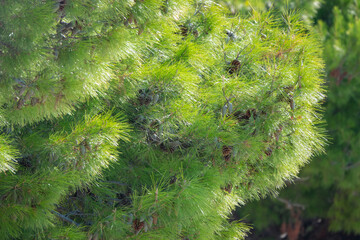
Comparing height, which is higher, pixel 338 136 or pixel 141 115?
pixel 141 115

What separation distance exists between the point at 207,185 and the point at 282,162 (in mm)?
339

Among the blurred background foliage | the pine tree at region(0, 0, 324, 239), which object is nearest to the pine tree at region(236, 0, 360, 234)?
the blurred background foliage

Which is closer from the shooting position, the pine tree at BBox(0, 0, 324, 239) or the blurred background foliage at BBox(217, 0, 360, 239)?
the pine tree at BBox(0, 0, 324, 239)

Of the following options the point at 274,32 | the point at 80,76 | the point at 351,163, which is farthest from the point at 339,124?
the point at 80,76

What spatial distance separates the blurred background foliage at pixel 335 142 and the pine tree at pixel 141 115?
116 cm

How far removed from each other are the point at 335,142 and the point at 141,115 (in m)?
2.09

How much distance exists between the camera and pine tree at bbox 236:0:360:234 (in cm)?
286

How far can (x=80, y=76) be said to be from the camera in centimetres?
109

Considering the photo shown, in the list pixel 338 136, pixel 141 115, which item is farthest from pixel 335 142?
pixel 141 115

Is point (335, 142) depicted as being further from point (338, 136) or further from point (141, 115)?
point (141, 115)

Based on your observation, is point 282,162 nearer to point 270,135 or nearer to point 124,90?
point 270,135

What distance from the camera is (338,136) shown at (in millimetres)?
3025

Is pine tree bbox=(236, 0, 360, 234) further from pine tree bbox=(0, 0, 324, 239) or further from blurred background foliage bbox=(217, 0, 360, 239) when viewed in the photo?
pine tree bbox=(0, 0, 324, 239)

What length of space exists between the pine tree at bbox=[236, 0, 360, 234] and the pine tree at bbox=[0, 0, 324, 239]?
54.7 inches
